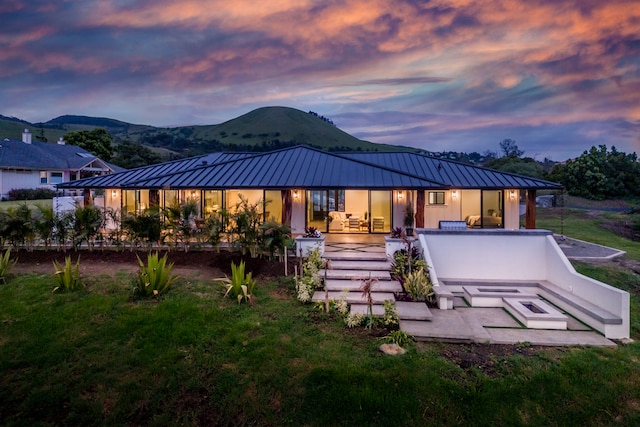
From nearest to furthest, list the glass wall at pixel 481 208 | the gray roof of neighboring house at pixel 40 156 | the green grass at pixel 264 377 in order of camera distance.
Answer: the green grass at pixel 264 377, the glass wall at pixel 481 208, the gray roof of neighboring house at pixel 40 156

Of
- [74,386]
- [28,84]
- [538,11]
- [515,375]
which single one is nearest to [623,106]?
[538,11]

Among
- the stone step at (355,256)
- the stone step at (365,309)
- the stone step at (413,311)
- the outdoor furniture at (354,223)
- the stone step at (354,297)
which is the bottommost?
the stone step at (365,309)

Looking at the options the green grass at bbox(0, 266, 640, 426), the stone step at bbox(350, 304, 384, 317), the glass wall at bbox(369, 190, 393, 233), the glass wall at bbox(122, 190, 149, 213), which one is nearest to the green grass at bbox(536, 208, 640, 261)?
the glass wall at bbox(369, 190, 393, 233)

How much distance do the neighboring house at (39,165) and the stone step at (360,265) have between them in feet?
98.8

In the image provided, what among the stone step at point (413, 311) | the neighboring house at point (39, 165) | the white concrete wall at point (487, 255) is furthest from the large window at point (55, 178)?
the stone step at point (413, 311)

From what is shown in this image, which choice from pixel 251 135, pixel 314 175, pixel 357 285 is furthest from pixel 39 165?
pixel 251 135

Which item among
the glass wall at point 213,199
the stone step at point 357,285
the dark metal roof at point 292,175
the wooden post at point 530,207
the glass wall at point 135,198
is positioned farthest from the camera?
the glass wall at point 135,198

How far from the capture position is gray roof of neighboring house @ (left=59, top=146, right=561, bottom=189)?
12.4 metres

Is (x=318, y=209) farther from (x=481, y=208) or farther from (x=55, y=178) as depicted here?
(x=55, y=178)

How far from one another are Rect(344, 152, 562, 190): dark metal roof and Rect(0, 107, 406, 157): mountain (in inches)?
2205

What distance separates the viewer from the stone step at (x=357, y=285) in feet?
25.2

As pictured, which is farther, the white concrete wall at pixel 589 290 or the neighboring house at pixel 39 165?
the neighboring house at pixel 39 165

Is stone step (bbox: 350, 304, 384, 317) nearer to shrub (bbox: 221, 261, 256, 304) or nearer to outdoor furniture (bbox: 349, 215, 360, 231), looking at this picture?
shrub (bbox: 221, 261, 256, 304)

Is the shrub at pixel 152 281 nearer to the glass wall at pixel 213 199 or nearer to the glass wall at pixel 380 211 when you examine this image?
the glass wall at pixel 213 199
